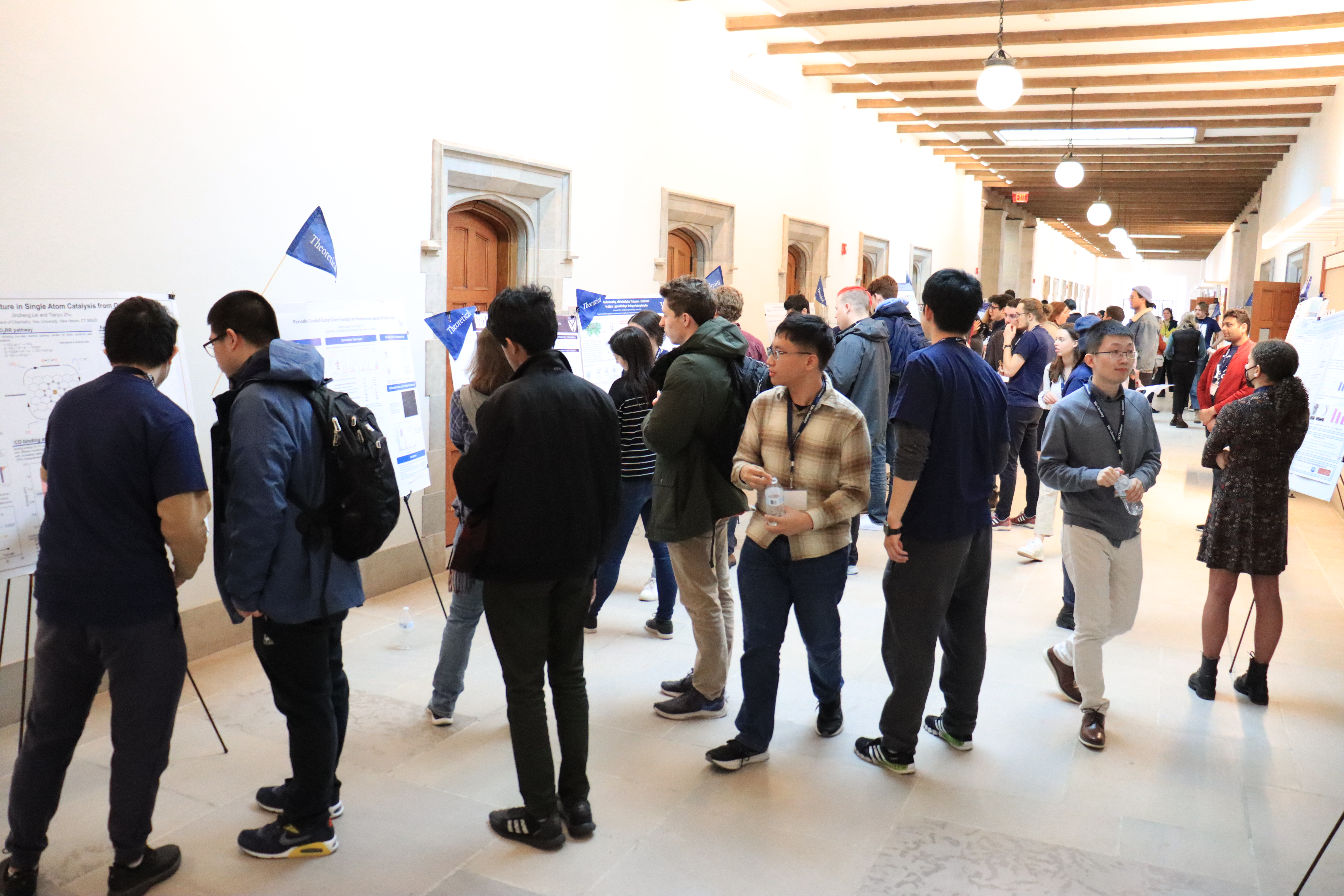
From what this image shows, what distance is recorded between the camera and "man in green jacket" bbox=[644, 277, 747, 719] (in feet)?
11.2

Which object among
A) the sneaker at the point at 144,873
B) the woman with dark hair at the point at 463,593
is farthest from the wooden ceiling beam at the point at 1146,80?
the sneaker at the point at 144,873

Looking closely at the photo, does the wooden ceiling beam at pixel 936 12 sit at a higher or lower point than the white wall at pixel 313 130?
higher

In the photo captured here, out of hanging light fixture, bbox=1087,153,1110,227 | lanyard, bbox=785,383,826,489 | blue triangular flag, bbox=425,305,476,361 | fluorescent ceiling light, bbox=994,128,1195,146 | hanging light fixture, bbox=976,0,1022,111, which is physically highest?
fluorescent ceiling light, bbox=994,128,1195,146

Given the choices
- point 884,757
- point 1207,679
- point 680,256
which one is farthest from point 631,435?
point 680,256

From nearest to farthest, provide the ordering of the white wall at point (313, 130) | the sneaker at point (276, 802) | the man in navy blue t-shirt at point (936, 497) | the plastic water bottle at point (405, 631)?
the sneaker at point (276, 802)
the man in navy blue t-shirt at point (936, 497)
the white wall at point (313, 130)
the plastic water bottle at point (405, 631)

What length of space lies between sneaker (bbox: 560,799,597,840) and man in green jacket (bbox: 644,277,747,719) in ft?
2.89

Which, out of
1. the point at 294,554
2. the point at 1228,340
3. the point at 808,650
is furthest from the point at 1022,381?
the point at 294,554

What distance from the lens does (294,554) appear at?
2.55m

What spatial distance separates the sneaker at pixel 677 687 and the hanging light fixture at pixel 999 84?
4337 millimetres

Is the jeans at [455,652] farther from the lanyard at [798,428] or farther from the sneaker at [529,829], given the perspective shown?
the lanyard at [798,428]

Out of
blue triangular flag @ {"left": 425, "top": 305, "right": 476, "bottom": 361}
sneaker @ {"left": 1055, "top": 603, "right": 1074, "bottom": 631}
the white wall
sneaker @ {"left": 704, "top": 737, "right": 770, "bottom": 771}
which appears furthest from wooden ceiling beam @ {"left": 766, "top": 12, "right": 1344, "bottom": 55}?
sneaker @ {"left": 704, "top": 737, "right": 770, "bottom": 771}

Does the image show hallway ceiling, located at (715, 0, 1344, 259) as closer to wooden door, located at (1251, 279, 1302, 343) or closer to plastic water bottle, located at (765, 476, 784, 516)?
wooden door, located at (1251, 279, 1302, 343)

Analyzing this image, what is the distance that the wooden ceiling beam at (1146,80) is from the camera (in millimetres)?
9195

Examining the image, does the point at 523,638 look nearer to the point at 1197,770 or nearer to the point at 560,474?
the point at 560,474
